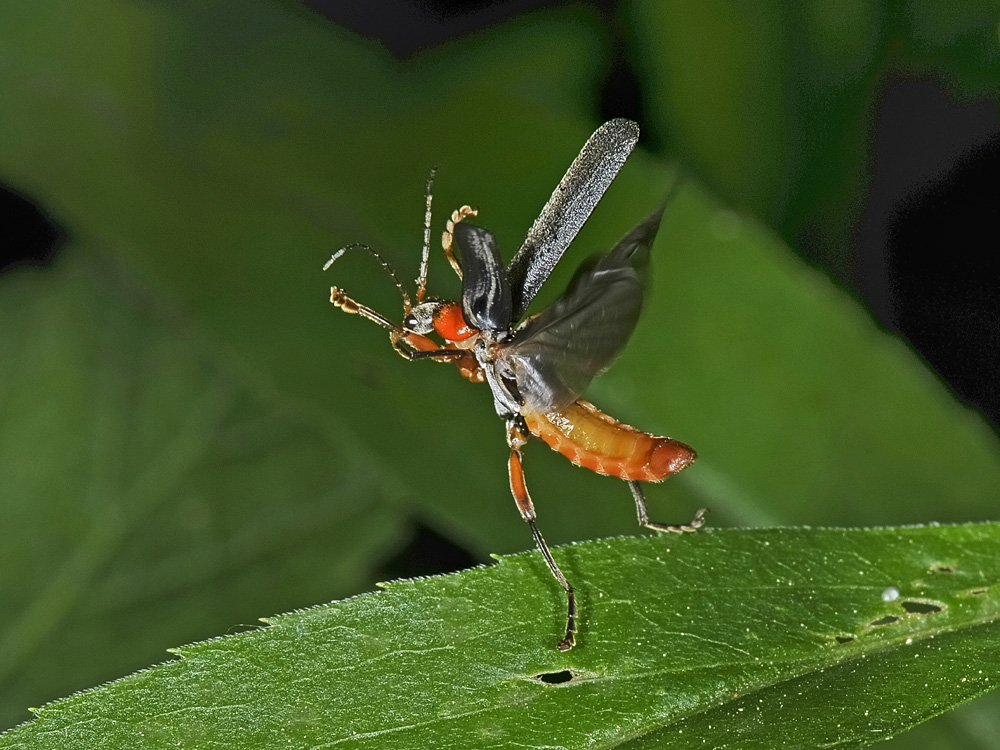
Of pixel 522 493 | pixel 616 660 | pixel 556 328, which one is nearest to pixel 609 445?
pixel 522 493

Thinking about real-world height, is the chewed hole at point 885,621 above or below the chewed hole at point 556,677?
below

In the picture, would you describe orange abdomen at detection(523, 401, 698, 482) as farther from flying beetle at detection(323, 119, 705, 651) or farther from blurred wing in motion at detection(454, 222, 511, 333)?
blurred wing in motion at detection(454, 222, 511, 333)

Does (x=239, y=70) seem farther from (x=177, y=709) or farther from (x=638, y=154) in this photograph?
(x=177, y=709)

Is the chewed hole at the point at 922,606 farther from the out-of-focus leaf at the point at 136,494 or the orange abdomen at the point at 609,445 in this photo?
the out-of-focus leaf at the point at 136,494

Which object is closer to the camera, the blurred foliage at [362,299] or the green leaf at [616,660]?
the green leaf at [616,660]

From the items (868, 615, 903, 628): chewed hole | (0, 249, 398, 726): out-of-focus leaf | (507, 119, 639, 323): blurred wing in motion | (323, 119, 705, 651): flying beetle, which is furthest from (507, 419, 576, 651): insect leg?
(0, 249, 398, 726): out-of-focus leaf

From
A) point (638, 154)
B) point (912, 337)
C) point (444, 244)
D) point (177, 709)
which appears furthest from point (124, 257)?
point (912, 337)

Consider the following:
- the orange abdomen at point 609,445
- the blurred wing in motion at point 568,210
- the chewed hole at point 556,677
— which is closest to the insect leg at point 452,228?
the blurred wing in motion at point 568,210
